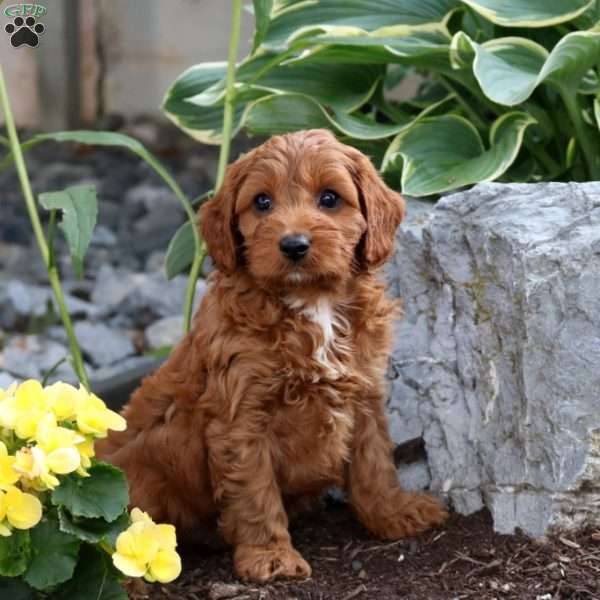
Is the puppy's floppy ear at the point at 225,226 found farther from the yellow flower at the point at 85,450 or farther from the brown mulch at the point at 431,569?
the brown mulch at the point at 431,569

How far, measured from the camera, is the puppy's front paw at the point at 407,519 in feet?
12.6

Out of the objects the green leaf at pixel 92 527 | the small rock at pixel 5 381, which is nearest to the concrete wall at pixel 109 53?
the small rock at pixel 5 381

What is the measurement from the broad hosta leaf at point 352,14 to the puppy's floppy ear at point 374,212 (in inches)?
58.0

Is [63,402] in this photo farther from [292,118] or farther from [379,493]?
[292,118]

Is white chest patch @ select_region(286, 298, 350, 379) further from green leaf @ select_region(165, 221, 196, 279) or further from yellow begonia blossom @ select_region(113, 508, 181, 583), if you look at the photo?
green leaf @ select_region(165, 221, 196, 279)

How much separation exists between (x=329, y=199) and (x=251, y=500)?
0.90 meters

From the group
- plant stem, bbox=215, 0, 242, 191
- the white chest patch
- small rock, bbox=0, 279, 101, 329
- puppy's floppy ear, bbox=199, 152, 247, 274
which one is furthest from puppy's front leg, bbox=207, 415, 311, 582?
small rock, bbox=0, 279, 101, 329

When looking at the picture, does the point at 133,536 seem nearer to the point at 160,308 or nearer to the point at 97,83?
the point at 160,308

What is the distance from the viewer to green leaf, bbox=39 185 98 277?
3.79 m

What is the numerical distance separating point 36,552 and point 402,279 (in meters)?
1.75

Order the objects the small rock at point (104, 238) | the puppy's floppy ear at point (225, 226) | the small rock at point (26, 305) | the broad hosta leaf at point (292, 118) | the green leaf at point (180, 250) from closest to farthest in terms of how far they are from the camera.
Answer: the puppy's floppy ear at point (225, 226) → the broad hosta leaf at point (292, 118) → the green leaf at point (180, 250) → the small rock at point (26, 305) → the small rock at point (104, 238)

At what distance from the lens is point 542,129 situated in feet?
16.2

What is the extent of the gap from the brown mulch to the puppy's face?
874 millimetres

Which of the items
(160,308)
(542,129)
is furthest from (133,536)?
(160,308)
